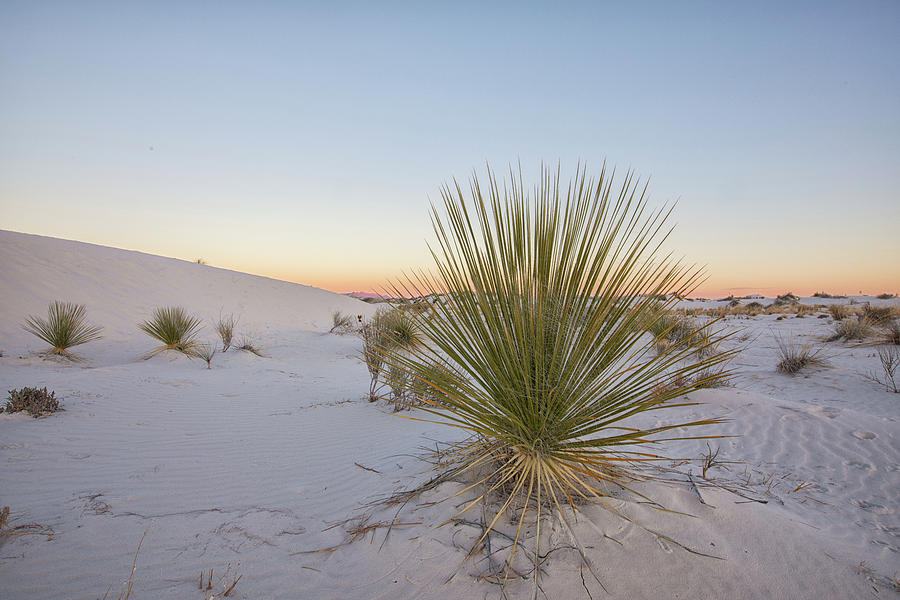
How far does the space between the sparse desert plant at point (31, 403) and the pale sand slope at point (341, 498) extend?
0.38 ft

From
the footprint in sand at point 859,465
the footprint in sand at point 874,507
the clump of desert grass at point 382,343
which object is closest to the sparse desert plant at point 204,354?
the clump of desert grass at point 382,343

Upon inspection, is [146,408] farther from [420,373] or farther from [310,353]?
[310,353]

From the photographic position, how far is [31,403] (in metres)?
4.36

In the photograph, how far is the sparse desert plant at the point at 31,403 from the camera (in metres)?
4.29

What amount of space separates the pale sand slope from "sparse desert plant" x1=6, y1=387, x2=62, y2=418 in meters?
0.12

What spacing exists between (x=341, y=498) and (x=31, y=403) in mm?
4126

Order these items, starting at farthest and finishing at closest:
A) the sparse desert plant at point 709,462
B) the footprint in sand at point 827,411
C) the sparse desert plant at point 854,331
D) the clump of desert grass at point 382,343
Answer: the sparse desert plant at point 854,331
the footprint in sand at point 827,411
the clump of desert grass at point 382,343
the sparse desert plant at point 709,462

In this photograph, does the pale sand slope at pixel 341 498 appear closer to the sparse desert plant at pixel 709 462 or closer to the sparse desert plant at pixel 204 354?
the sparse desert plant at pixel 709 462

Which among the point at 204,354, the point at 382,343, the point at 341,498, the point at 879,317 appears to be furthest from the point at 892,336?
the point at 204,354

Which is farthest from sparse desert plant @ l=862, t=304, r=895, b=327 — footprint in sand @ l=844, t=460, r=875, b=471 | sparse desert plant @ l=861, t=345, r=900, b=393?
footprint in sand @ l=844, t=460, r=875, b=471

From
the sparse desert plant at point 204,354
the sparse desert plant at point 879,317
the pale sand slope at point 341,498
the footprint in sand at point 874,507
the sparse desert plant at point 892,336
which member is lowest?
the footprint in sand at point 874,507

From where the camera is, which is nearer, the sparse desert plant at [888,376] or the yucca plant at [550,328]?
the yucca plant at [550,328]

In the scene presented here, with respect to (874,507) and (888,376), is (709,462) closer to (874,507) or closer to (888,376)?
(874,507)

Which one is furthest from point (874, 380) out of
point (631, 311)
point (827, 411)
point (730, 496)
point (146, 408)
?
point (146, 408)
